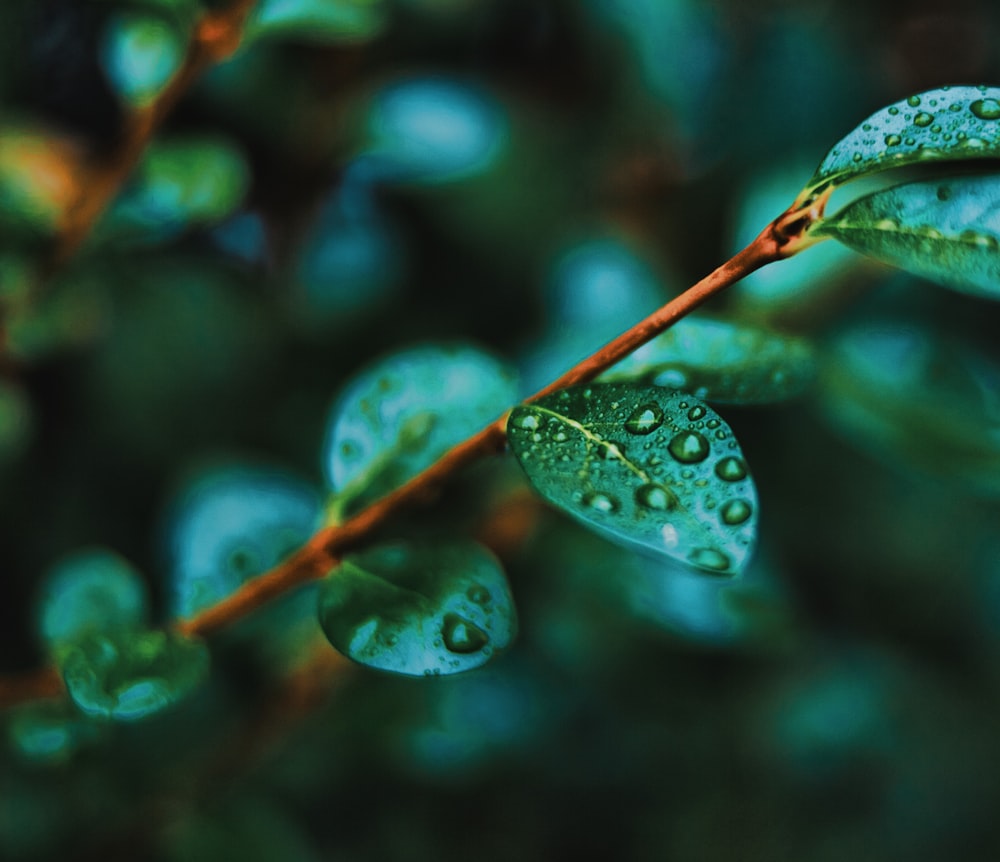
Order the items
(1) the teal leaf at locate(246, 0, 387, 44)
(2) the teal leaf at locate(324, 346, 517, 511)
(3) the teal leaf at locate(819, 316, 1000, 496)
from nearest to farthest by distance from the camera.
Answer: (2) the teal leaf at locate(324, 346, 517, 511)
(1) the teal leaf at locate(246, 0, 387, 44)
(3) the teal leaf at locate(819, 316, 1000, 496)

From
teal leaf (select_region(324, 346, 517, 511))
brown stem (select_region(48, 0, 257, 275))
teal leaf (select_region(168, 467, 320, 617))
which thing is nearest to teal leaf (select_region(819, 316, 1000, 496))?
teal leaf (select_region(324, 346, 517, 511))

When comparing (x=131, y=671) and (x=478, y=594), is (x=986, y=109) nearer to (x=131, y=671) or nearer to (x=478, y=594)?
(x=478, y=594)

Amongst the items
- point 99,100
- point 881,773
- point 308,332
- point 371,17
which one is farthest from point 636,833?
point 99,100

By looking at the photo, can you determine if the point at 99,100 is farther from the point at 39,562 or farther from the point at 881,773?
the point at 881,773

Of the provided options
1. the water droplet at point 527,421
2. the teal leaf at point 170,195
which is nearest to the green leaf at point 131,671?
the water droplet at point 527,421

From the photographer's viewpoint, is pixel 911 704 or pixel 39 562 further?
pixel 911 704

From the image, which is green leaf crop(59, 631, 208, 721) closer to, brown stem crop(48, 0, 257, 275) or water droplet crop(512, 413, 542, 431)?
water droplet crop(512, 413, 542, 431)

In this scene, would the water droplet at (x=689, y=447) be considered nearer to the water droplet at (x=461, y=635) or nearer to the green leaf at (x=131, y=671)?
the water droplet at (x=461, y=635)
